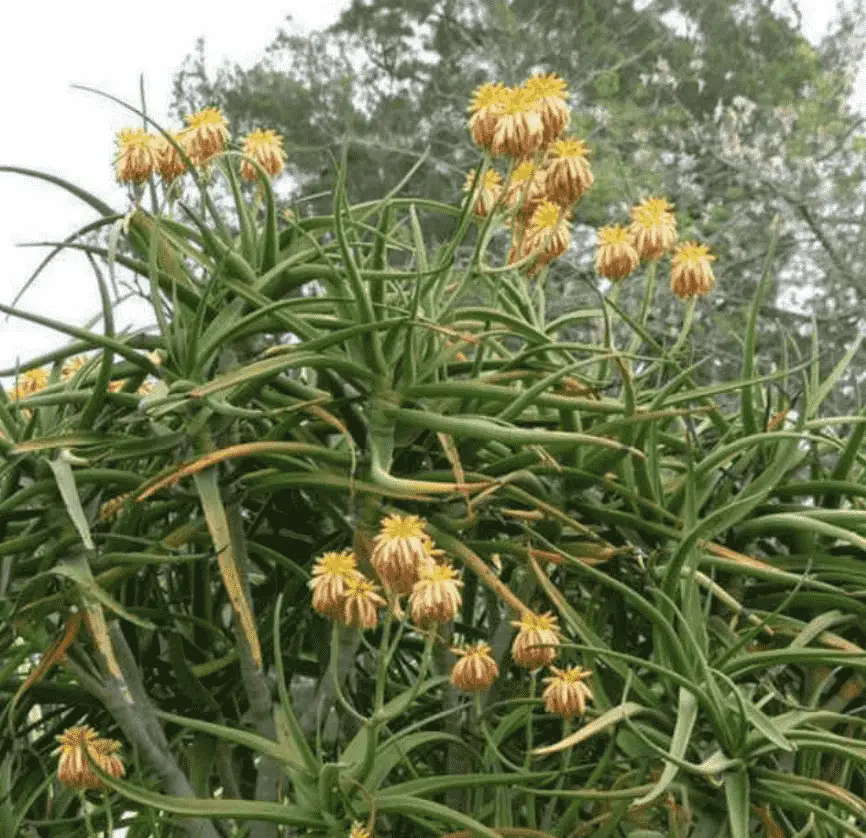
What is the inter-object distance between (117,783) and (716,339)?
10261mm

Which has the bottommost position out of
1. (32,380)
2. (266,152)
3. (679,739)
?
(679,739)

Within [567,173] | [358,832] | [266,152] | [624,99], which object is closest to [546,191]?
[567,173]

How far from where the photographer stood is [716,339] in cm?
1244

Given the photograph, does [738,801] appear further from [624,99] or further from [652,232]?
[624,99]

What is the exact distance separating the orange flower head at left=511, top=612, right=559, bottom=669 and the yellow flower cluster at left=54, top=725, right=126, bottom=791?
0.56 metres

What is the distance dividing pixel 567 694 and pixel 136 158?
0.93 meters

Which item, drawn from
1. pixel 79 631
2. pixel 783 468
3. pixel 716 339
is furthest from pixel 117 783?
pixel 716 339

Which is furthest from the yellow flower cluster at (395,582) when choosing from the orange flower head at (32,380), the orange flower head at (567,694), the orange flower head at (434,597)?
the orange flower head at (32,380)

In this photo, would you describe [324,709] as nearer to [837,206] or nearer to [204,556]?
[204,556]

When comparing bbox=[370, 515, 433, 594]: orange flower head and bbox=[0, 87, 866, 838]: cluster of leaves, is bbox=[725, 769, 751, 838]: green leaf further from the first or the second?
bbox=[370, 515, 433, 594]: orange flower head

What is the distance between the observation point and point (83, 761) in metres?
2.57

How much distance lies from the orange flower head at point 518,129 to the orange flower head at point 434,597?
671 millimetres

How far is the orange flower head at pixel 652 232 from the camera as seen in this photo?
2.91 m

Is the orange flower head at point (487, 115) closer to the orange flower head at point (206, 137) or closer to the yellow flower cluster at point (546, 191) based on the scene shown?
the yellow flower cluster at point (546, 191)
